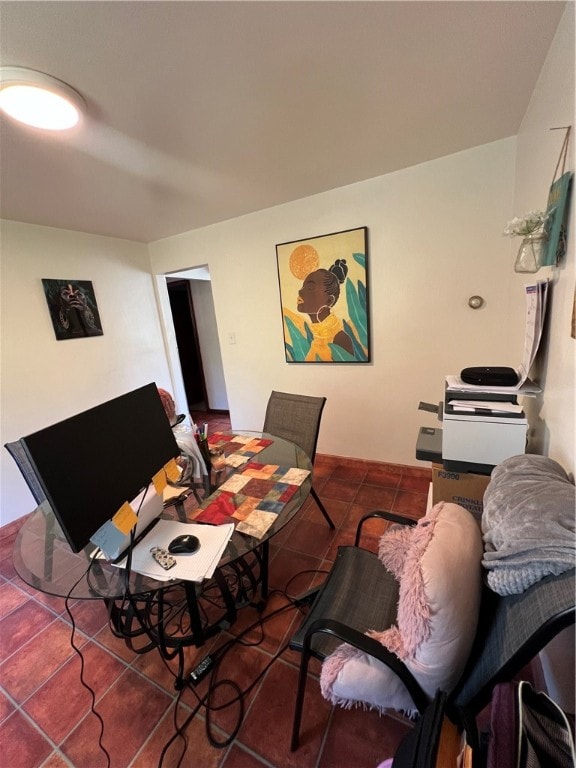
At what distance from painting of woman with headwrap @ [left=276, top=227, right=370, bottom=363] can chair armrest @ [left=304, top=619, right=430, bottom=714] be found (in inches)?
78.9

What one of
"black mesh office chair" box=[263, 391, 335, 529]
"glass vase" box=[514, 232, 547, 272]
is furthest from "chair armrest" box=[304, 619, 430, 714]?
"glass vase" box=[514, 232, 547, 272]

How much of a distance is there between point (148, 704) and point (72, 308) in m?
2.94

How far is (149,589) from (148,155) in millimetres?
2134

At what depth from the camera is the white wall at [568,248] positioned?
947 millimetres

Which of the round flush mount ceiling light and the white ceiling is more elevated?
the white ceiling

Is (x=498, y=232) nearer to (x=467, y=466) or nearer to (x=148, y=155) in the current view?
(x=467, y=466)

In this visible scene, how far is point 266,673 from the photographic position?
1258 mm

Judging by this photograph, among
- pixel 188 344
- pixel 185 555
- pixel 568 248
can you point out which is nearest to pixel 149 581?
pixel 185 555

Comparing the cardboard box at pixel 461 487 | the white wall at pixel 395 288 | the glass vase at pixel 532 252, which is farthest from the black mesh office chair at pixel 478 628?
the white wall at pixel 395 288

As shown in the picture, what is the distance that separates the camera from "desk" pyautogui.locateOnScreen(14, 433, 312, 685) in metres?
0.99

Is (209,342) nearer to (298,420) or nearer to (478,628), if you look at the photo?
(298,420)

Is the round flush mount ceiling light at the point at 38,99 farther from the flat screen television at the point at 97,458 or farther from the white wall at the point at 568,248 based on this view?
the white wall at the point at 568,248

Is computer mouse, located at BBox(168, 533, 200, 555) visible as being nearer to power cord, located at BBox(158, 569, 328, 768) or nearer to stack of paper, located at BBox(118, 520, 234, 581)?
stack of paper, located at BBox(118, 520, 234, 581)

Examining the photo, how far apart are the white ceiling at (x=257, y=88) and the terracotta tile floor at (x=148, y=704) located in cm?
243
